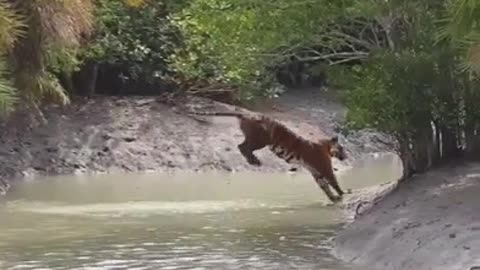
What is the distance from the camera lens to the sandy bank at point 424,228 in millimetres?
9961

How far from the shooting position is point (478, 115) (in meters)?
13.4

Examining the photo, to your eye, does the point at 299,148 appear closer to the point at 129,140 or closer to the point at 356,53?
the point at 356,53

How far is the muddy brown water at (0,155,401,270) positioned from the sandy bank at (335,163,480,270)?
15.9 inches

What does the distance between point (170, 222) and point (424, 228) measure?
4.60m

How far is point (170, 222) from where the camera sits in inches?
575

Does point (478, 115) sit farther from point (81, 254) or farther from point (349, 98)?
point (81, 254)

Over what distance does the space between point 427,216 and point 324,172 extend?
4.59m

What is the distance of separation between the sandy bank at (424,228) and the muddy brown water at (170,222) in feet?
1.32

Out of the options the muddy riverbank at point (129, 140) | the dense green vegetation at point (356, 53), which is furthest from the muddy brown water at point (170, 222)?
the dense green vegetation at point (356, 53)

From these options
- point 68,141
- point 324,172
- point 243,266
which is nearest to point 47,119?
point 68,141

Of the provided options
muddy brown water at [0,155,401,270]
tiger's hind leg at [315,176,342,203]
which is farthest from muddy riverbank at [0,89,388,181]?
tiger's hind leg at [315,176,342,203]

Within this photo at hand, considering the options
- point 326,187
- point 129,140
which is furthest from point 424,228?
point 129,140

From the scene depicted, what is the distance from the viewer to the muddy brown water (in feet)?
38.2

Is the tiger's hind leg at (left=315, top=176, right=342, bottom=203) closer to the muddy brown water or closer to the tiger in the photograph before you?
the tiger
